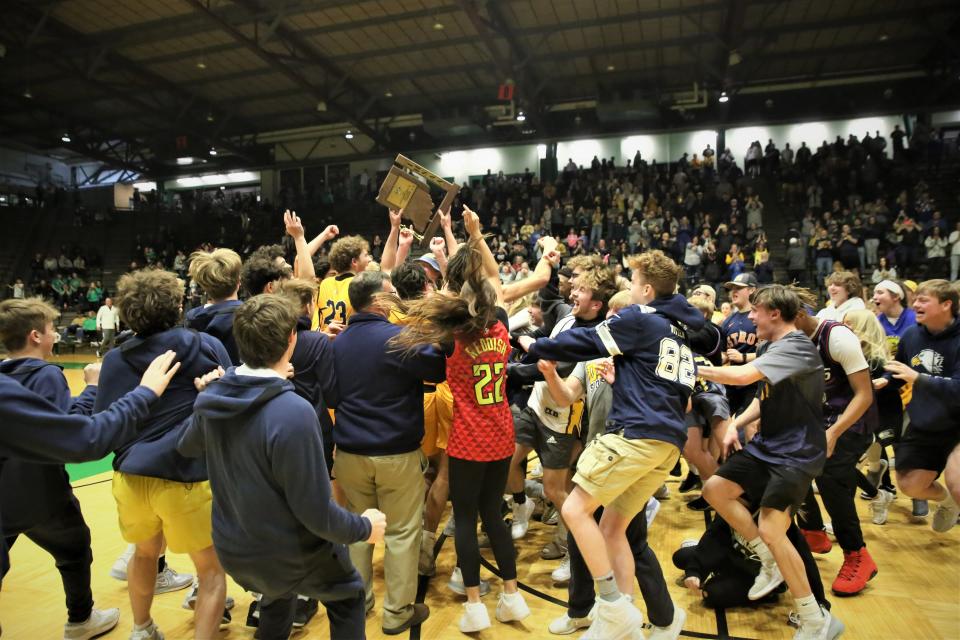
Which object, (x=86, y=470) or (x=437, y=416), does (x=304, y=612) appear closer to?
(x=437, y=416)

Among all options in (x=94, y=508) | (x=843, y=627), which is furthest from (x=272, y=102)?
(x=843, y=627)

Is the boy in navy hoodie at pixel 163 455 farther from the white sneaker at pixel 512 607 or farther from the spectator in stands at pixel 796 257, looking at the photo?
the spectator in stands at pixel 796 257

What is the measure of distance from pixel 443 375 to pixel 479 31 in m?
13.7

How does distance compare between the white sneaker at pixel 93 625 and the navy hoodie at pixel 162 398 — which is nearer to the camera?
the navy hoodie at pixel 162 398

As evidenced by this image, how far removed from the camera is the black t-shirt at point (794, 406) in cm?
300

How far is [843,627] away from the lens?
3.00 metres

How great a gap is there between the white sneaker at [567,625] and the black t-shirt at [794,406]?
50.0 inches

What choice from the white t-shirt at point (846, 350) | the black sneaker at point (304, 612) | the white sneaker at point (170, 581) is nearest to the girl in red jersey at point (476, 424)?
the black sneaker at point (304, 612)

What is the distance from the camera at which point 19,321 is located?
106 inches

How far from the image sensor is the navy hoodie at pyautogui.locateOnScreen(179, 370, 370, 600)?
193cm

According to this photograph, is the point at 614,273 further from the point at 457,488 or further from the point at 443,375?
the point at 457,488

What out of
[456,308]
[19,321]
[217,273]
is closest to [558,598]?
[456,308]

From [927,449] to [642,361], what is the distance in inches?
92.2

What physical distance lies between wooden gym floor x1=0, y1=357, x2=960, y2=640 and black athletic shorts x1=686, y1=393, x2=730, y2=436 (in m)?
0.82
